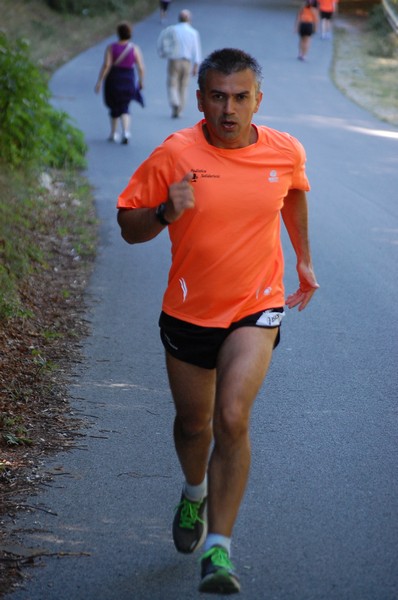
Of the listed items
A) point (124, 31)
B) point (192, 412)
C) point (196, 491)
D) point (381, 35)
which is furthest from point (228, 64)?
point (381, 35)

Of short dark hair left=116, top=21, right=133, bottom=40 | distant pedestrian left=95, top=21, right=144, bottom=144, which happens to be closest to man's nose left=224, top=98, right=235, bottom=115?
distant pedestrian left=95, top=21, right=144, bottom=144

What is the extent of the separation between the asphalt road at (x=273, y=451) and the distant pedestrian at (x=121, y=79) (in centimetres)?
550

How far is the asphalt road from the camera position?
4613 millimetres

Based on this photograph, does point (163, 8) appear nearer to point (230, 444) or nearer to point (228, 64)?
point (228, 64)

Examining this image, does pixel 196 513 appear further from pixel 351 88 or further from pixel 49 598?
pixel 351 88

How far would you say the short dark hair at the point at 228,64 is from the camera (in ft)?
14.6

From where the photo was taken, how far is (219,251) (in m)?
4.40

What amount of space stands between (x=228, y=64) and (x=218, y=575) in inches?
81.4

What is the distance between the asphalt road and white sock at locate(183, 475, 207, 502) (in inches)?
11.2

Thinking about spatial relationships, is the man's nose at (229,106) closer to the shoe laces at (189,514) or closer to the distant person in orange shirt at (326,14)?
the shoe laces at (189,514)

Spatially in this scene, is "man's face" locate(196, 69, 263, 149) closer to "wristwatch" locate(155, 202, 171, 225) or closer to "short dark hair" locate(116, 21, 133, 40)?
"wristwatch" locate(155, 202, 171, 225)

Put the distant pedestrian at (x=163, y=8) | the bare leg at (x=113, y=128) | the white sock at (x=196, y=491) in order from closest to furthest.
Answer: the white sock at (x=196, y=491), the bare leg at (x=113, y=128), the distant pedestrian at (x=163, y=8)

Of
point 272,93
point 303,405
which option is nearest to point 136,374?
point 303,405

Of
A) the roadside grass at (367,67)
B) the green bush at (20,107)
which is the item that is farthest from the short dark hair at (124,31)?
the roadside grass at (367,67)
